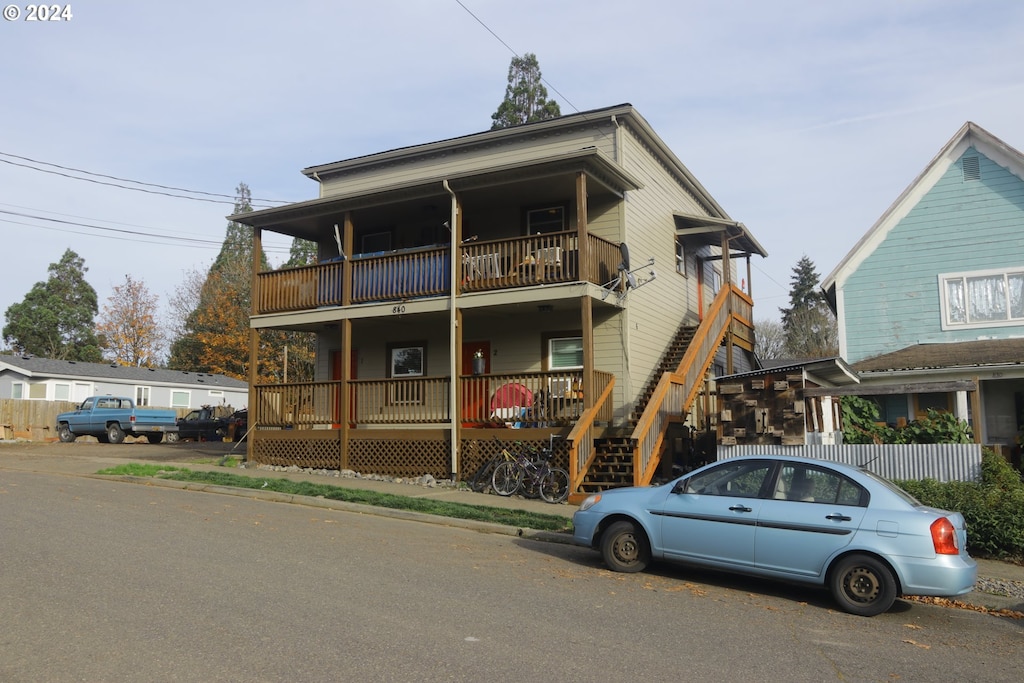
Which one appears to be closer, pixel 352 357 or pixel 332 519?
pixel 332 519

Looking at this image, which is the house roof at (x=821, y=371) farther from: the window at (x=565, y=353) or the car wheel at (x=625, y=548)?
the window at (x=565, y=353)

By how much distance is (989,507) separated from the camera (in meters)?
10.2

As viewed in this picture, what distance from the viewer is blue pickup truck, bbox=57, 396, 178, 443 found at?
31531mm

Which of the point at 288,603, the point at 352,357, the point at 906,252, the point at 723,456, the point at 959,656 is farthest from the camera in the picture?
the point at 352,357

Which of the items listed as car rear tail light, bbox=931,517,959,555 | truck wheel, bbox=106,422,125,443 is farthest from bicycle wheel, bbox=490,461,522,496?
truck wheel, bbox=106,422,125,443

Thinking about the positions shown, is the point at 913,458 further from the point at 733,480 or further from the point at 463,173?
the point at 463,173

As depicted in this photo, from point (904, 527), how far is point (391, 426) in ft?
47.2

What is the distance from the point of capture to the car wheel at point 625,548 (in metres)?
8.85

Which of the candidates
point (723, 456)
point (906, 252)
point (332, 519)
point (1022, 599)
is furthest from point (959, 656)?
point (906, 252)

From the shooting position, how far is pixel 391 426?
2009 centimetres

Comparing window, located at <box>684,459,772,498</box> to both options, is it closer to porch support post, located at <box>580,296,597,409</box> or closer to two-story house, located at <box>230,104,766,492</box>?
two-story house, located at <box>230,104,766,492</box>

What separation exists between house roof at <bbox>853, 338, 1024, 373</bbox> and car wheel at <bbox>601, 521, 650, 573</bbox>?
419 inches

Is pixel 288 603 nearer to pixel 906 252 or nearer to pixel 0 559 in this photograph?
pixel 0 559

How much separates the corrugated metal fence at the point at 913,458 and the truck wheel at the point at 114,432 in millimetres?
27561
